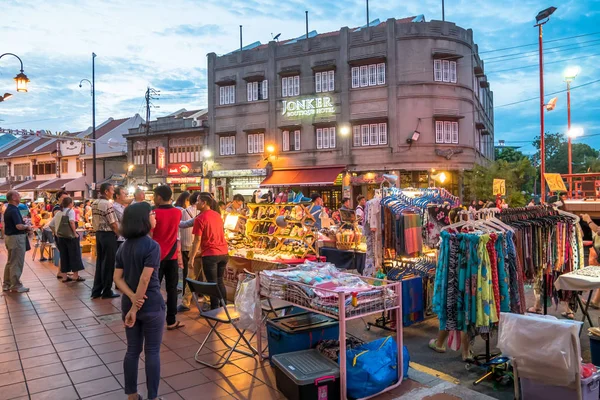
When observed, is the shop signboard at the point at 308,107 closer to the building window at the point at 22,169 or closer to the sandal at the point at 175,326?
the sandal at the point at 175,326

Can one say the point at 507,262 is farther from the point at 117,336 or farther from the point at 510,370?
the point at 117,336

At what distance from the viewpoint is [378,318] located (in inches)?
265

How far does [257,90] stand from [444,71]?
11484 millimetres

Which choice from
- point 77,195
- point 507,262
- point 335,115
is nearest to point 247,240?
point 507,262

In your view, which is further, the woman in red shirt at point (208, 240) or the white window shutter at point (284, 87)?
the white window shutter at point (284, 87)

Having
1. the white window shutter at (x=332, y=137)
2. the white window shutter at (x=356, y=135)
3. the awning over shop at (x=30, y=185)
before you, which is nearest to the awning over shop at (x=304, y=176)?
the white window shutter at (x=332, y=137)

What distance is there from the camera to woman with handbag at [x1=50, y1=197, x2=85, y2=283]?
945 cm

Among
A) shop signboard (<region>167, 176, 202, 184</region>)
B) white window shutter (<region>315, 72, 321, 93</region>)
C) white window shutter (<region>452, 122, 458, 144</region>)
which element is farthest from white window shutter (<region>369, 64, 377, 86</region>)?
shop signboard (<region>167, 176, 202, 184</region>)

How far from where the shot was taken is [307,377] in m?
3.82

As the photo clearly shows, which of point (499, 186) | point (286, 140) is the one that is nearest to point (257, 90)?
point (286, 140)

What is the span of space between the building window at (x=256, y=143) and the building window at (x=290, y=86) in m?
3.02

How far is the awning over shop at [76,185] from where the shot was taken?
37125 millimetres

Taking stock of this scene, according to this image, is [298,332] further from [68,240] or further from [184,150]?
[184,150]

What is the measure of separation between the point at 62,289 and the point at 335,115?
1914cm
